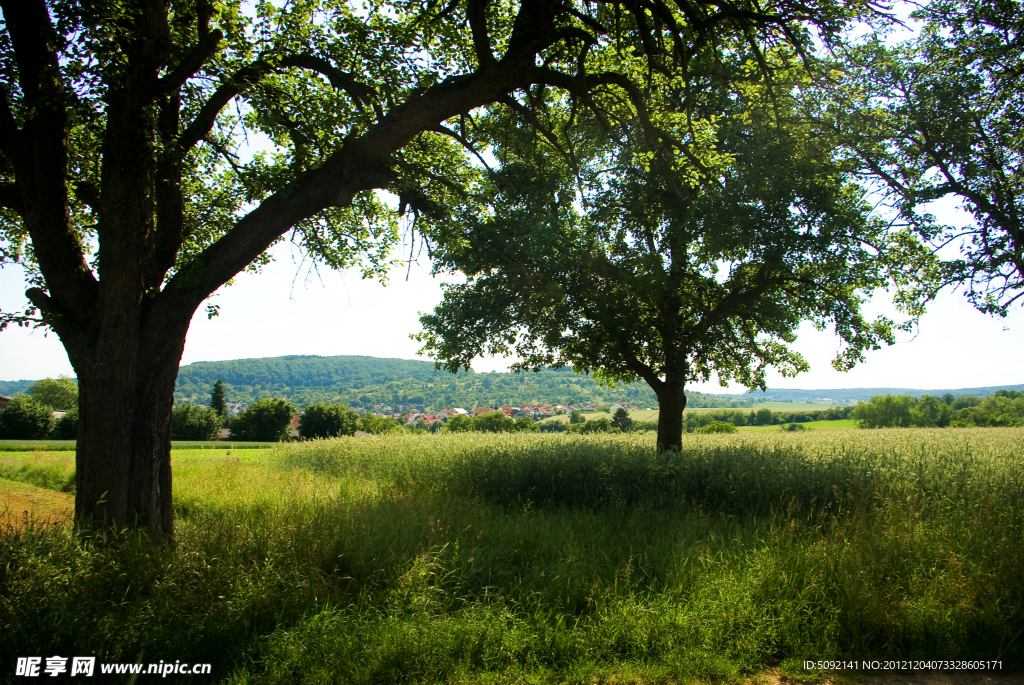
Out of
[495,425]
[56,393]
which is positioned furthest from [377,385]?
[495,425]

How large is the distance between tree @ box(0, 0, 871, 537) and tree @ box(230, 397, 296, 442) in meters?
54.1

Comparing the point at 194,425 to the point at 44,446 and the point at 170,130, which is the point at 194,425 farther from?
the point at 170,130

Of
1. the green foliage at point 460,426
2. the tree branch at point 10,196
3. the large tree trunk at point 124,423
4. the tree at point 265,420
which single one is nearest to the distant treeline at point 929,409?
the green foliage at point 460,426

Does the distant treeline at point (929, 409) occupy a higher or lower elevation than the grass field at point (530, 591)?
lower

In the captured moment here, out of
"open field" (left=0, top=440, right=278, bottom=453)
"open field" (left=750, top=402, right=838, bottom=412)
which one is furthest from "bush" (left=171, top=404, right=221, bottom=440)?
"open field" (left=750, top=402, right=838, bottom=412)

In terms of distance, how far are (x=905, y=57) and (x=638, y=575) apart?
13010mm

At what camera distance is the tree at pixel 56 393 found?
2975 inches

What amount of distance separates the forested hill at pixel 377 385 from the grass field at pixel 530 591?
252 ft

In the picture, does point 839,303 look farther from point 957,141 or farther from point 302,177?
point 302,177

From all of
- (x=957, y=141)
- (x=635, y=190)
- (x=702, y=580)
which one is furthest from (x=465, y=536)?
(x=957, y=141)

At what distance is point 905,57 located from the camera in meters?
11.2

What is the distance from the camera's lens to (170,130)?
6.86m

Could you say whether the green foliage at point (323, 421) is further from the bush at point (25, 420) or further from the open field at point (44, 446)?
the bush at point (25, 420)

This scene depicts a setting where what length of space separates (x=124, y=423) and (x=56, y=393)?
318ft
